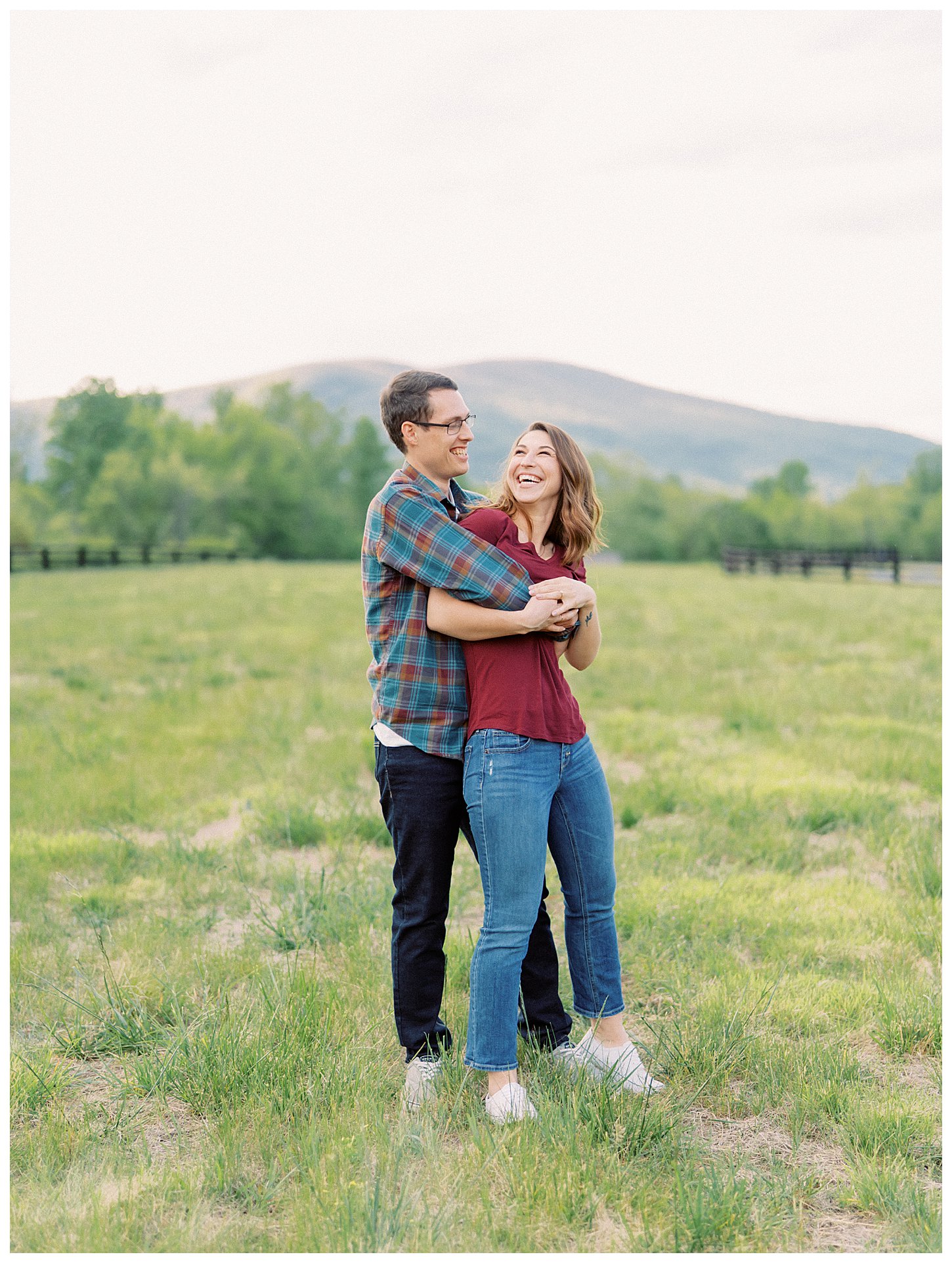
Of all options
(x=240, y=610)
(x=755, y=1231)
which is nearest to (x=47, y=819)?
(x=755, y=1231)

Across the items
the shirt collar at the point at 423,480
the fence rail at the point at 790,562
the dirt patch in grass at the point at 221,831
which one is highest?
the fence rail at the point at 790,562

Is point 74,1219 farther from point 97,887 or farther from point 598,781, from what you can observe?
point 97,887

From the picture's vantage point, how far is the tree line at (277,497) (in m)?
78.6

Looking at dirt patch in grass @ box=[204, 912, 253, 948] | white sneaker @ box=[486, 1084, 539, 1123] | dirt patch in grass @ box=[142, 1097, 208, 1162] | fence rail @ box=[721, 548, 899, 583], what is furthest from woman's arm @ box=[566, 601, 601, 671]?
fence rail @ box=[721, 548, 899, 583]

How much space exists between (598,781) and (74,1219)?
206 centimetres

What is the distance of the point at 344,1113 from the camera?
137 inches

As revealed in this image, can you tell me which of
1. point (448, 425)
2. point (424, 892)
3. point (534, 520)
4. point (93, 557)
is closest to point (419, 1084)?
point (424, 892)

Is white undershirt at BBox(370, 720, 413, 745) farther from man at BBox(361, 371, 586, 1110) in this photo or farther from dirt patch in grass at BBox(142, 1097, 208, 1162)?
dirt patch in grass at BBox(142, 1097, 208, 1162)

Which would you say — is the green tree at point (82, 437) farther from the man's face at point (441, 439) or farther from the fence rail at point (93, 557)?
the man's face at point (441, 439)

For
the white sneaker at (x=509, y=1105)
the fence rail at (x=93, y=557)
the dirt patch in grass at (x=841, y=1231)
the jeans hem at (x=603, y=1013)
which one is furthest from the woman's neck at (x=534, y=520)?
the fence rail at (x=93, y=557)

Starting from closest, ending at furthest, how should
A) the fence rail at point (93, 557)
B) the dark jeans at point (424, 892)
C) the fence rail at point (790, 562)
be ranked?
the dark jeans at point (424, 892), the fence rail at point (790, 562), the fence rail at point (93, 557)

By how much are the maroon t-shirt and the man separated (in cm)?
8

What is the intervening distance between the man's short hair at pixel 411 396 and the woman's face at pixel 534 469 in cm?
30

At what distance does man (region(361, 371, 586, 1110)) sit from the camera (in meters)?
3.45
